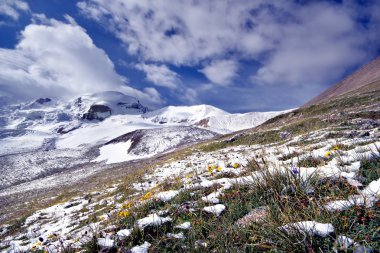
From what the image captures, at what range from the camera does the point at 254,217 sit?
8.79 feet

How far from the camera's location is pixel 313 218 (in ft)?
7.32

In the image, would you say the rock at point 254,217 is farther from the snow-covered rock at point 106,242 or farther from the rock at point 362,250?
the snow-covered rock at point 106,242

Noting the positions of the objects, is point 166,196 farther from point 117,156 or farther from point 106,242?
point 117,156

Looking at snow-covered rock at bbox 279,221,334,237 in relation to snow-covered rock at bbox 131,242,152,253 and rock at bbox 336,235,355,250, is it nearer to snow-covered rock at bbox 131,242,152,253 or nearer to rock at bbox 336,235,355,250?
rock at bbox 336,235,355,250

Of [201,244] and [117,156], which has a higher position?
[117,156]

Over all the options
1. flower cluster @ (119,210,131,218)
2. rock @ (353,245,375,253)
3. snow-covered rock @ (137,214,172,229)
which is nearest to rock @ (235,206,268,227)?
rock @ (353,245,375,253)

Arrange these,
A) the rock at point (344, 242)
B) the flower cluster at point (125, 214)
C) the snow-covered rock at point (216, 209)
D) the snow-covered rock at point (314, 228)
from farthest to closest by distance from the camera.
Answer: the flower cluster at point (125, 214)
the snow-covered rock at point (216, 209)
the snow-covered rock at point (314, 228)
the rock at point (344, 242)

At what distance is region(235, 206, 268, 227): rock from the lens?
99.9 inches

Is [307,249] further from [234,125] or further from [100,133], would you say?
[100,133]

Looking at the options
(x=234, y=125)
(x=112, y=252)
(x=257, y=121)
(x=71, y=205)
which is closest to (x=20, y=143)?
(x=234, y=125)

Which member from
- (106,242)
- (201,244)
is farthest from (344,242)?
(106,242)

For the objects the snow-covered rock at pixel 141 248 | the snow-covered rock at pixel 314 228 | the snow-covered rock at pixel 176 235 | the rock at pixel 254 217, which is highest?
the snow-covered rock at pixel 314 228

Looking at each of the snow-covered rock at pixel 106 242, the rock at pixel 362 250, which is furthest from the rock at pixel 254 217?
the snow-covered rock at pixel 106 242

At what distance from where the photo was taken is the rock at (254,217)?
254 centimetres
